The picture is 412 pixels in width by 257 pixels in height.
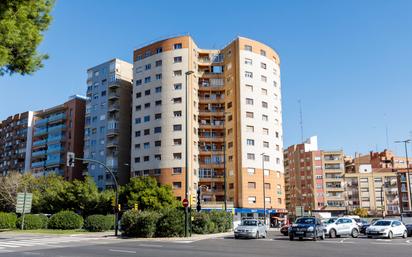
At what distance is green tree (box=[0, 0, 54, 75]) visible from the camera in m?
8.12

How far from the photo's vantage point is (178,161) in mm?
68562

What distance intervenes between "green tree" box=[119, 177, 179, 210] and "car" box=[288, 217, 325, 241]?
31172 millimetres

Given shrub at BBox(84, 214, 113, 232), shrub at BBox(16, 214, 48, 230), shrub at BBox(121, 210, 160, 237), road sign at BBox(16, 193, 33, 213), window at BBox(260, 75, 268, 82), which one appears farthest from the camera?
window at BBox(260, 75, 268, 82)

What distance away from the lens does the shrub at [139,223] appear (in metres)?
31.5

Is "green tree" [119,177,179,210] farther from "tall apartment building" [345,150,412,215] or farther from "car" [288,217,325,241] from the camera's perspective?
"tall apartment building" [345,150,412,215]

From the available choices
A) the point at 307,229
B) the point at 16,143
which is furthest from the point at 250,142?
the point at 16,143

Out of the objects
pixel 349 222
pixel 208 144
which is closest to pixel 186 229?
pixel 349 222

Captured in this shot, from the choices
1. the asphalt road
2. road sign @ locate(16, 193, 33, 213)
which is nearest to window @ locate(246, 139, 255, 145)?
road sign @ locate(16, 193, 33, 213)

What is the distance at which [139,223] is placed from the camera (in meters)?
32.1

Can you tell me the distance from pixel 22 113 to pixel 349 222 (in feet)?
311

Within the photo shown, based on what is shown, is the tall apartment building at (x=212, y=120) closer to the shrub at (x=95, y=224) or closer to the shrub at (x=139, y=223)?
the shrub at (x=95, y=224)

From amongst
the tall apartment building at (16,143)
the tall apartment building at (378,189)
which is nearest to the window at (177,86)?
the tall apartment building at (16,143)

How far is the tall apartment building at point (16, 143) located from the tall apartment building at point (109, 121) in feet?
82.2

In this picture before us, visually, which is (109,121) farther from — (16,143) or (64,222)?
(16,143)
